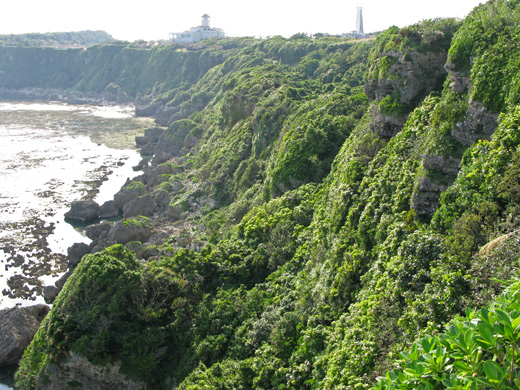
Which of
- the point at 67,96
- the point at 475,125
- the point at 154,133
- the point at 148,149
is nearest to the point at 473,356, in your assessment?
the point at 475,125

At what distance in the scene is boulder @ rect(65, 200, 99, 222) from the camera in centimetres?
4547

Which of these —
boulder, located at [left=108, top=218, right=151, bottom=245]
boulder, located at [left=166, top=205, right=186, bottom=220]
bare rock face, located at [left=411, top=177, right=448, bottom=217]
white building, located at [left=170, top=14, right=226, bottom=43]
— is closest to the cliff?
bare rock face, located at [left=411, top=177, right=448, bottom=217]

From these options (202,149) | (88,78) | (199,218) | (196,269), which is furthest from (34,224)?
(88,78)

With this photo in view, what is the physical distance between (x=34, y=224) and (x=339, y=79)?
147 feet

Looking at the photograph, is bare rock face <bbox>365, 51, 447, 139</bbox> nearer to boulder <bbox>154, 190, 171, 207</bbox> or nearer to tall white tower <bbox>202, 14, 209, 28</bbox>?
boulder <bbox>154, 190, 171, 207</bbox>

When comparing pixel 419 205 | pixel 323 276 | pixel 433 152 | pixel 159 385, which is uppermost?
pixel 433 152

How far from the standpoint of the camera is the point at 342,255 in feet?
60.8

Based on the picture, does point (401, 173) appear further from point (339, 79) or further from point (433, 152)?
point (339, 79)

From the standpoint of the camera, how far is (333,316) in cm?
1656

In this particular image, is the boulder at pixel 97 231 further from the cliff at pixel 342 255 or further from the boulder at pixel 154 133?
the boulder at pixel 154 133

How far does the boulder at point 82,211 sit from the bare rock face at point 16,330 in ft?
62.1

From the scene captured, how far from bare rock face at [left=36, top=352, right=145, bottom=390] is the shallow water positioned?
1280cm

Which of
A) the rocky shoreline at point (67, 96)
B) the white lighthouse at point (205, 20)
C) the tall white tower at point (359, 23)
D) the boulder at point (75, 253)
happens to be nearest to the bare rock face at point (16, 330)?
the boulder at point (75, 253)

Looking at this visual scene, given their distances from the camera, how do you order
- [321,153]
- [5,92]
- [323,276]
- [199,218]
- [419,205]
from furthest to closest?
1. [5,92]
2. [199,218]
3. [321,153]
4. [323,276]
5. [419,205]
